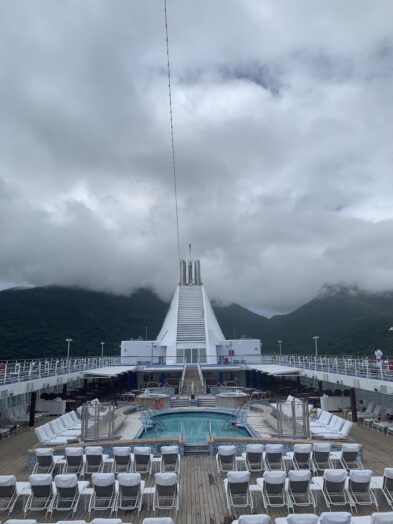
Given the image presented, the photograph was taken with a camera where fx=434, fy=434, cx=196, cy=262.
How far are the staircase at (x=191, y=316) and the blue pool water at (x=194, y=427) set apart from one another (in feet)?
51.1

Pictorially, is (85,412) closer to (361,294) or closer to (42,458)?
(42,458)

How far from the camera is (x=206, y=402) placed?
18125mm

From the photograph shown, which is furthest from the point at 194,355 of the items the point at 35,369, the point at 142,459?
the point at 142,459

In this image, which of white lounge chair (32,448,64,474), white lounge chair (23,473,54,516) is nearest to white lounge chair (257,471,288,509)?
white lounge chair (23,473,54,516)

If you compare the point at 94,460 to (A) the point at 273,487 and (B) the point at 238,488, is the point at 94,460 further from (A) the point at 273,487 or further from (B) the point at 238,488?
(A) the point at 273,487

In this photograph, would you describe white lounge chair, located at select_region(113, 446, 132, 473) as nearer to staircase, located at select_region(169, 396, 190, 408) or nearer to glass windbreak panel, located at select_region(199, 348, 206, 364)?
staircase, located at select_region(169, 396, 190, 408)

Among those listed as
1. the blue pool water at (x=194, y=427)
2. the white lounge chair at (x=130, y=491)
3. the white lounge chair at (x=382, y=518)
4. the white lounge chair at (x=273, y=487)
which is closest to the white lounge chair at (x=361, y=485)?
the white lounge chair at (x=273, y=487)

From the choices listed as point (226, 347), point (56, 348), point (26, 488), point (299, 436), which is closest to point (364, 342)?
point (226, 347)

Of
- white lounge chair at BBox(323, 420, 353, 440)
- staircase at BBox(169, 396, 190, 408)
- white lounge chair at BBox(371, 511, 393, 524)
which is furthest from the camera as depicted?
staircase at BBox(169, 396, 190, 408)

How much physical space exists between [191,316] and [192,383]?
45.8 feet

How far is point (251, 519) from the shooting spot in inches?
179

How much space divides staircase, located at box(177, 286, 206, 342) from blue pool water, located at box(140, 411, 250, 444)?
15.6 meters

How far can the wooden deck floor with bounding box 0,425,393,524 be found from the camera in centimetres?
608

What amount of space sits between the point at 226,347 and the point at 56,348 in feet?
125
